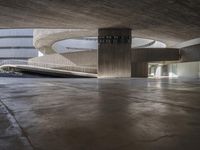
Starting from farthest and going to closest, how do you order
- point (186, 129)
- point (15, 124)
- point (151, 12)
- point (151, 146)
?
1. point (151, 12)
2. point (15, 124)
3. point (186, 129)
4. point (151, 146)

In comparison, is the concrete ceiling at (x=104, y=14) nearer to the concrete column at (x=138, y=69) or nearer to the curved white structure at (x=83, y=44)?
the concrete column at (x=138, y=69)

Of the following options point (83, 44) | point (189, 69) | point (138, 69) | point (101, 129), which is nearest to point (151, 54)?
point (138, 69)

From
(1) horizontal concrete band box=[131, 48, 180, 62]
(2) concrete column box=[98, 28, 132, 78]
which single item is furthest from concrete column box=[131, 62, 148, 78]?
(2) concrete column box=[98, 28, 132, 78]

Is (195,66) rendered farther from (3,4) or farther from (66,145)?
(66,145)

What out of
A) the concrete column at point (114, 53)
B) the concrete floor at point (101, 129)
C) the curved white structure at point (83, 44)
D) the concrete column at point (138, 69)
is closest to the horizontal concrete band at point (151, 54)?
the concrete column at point (138, 69)

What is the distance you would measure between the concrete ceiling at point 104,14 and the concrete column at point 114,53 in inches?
55.2

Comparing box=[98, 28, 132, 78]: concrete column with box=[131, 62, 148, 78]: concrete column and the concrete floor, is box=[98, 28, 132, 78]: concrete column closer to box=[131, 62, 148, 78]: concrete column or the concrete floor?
box=[131, 62, 148, 78]: concrete column

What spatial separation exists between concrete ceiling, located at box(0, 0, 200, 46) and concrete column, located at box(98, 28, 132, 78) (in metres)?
1.40

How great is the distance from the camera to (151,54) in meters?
32.6

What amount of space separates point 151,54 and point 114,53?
8997mm

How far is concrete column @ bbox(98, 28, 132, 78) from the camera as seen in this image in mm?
24953

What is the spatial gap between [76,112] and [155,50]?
3051cm

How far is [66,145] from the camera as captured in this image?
1.83 meters

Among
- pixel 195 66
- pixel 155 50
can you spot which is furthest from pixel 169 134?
pixel 195 66
